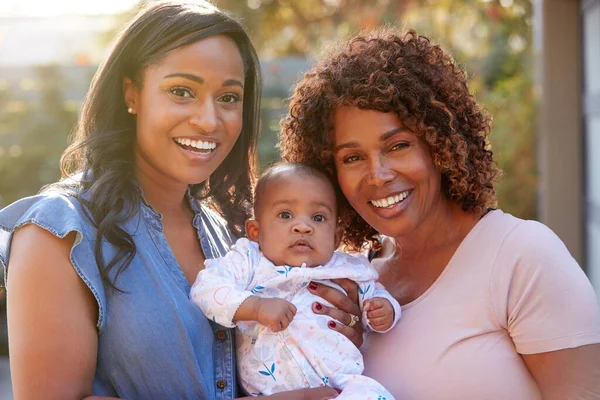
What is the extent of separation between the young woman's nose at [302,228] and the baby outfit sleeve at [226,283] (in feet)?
0.64

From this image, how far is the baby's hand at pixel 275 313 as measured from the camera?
2783mm

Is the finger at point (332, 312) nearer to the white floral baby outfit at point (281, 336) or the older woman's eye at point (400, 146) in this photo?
the white floral baby outfit at point (281, 336)

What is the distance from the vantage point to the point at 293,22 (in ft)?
40.3

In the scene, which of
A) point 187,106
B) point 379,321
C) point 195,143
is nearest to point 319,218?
point 379,321

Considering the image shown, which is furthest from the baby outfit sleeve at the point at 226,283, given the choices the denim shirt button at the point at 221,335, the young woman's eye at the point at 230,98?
the young woman's eye at the point at 230,98

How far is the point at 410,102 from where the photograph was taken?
3.06 metres

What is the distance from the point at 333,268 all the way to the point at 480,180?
692 millimetres

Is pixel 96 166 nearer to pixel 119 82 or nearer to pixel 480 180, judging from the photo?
pixel 119 82

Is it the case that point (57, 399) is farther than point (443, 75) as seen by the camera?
No

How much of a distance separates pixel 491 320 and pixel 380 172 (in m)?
0.69

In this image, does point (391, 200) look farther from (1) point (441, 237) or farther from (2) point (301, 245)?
(2) point (301, 245)

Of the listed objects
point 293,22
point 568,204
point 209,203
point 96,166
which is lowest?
point 568,204

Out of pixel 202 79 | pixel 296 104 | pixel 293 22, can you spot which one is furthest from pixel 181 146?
pixel 293 22

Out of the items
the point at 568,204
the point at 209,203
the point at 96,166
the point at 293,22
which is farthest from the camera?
the point at 293,22
